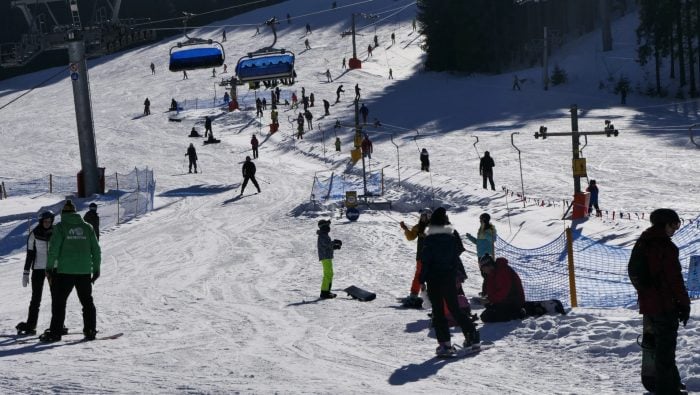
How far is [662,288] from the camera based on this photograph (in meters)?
6.94

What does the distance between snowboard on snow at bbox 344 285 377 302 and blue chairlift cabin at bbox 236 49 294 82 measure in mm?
10578

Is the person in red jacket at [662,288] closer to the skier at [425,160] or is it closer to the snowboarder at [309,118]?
the skier at [425,160]

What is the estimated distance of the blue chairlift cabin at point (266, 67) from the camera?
23688mm

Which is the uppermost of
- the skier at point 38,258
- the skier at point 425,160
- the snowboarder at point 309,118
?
the skier at point 38,258

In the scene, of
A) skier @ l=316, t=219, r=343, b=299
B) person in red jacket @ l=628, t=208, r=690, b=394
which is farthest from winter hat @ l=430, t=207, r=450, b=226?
skier @ l=316, t=219, r=343, b=299

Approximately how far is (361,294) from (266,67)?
11.4 meters

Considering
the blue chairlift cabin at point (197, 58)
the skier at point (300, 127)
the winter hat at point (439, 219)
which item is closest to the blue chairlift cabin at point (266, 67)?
the blue chairlift cabin at point (197, 58)

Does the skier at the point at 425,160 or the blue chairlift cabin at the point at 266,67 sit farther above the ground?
A: the blue chairlift cabin at the point at 266,67

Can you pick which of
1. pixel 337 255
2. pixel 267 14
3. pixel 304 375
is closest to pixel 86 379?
pixel 304 375

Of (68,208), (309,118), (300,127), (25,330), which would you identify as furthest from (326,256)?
(309,118)

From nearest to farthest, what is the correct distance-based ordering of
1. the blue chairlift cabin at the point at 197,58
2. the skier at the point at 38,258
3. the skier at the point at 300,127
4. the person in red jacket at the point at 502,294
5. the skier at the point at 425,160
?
the person in red jacket at the point at 502,294
the skier at the point at 38,258
the blue chairlift cabin at the point at 197,58
the skier at the point at 425,160
the skier at the point at 300,127

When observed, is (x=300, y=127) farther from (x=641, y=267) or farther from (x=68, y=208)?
(x=641, y=267)

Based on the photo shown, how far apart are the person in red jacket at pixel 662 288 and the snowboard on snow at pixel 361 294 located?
22.9 feet

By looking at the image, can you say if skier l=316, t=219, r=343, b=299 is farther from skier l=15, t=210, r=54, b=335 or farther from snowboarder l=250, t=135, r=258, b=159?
snowboarder l=250, t=135, r=258, b=159
